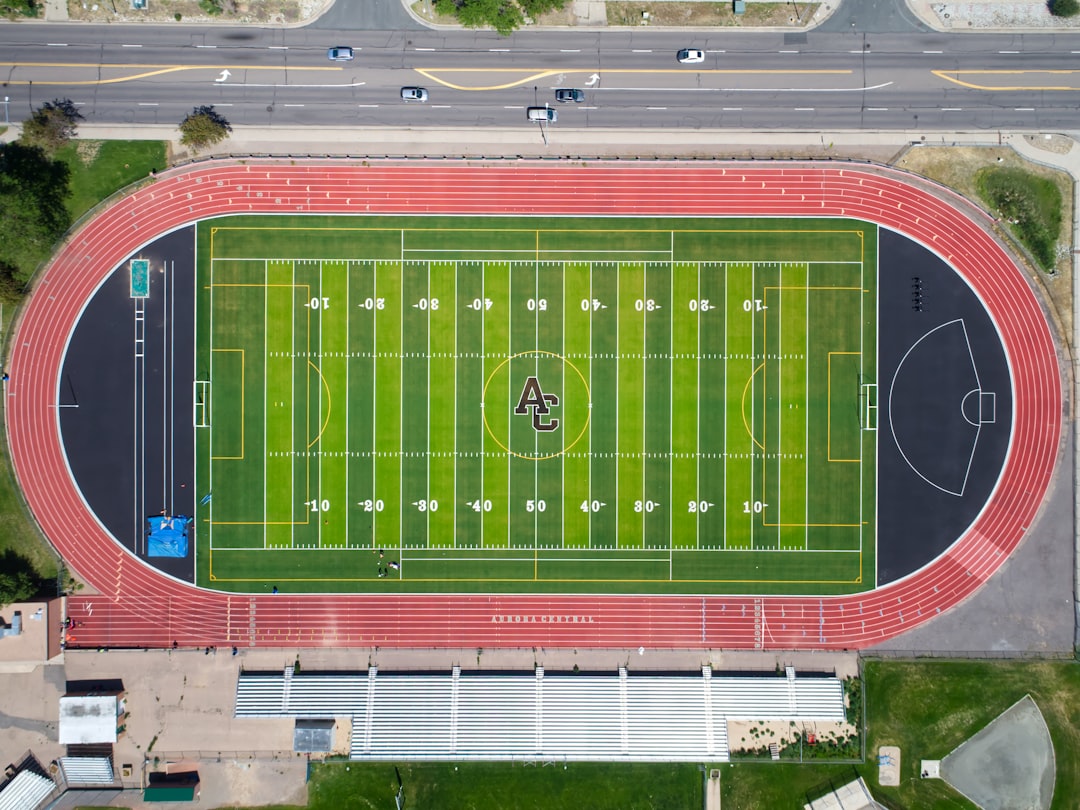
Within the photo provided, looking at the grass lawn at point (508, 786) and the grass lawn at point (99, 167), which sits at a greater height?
the grass lawn at point (99, 167)

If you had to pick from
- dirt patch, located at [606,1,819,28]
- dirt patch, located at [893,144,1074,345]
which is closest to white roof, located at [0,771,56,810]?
dirt patch, located at [606,1,819,28]

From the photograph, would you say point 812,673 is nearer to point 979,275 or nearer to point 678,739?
point 678,739

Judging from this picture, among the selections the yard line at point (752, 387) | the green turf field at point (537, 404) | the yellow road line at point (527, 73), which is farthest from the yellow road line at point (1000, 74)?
the yard line at point (752, 387)

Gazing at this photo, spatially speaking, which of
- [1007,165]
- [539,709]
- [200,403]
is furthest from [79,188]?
[1007,165]

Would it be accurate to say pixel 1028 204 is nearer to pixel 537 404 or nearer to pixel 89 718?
pixel 537 404

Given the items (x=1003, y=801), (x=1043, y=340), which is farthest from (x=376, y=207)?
(x=1003, y=801)

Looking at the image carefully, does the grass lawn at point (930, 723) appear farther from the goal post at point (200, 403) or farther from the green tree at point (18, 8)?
the green tree at point (18, 8)

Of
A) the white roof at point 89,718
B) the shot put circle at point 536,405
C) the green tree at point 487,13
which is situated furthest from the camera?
the shot put circle at point 536,405
